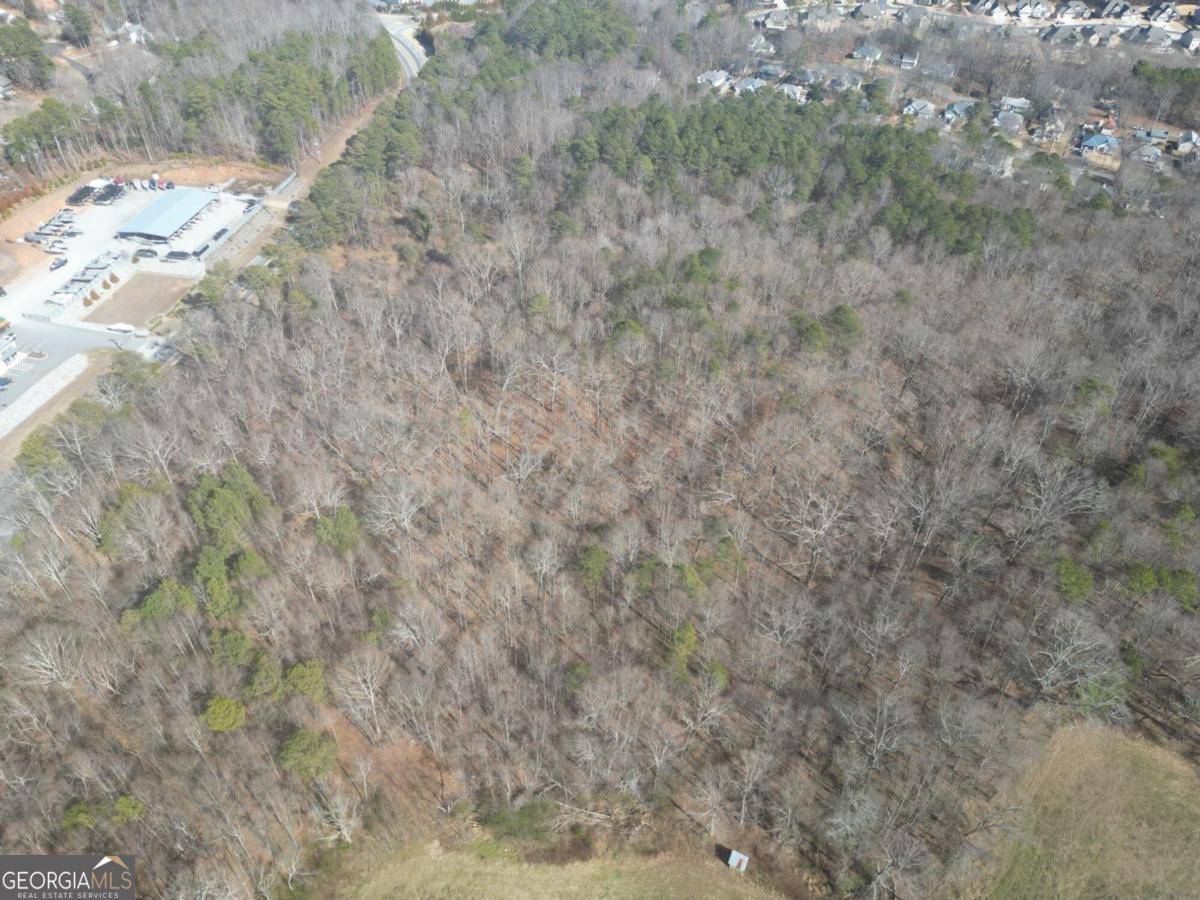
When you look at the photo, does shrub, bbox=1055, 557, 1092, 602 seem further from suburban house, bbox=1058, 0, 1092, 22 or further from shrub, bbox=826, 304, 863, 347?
suburban house, bbox=1058, 0, 1092, 22

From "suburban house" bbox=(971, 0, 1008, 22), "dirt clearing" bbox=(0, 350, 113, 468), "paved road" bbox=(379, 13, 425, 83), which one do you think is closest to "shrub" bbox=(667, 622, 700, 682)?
"dirt clearing" bbox=(0, 350, 113, 468)

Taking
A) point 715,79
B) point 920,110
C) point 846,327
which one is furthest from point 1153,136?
point 846,327

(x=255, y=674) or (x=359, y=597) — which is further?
(x=359, y=597)

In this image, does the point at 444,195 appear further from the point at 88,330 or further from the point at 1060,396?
the point at 1060,396

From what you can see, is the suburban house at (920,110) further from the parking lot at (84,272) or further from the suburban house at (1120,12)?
the parking lot at (84,272)

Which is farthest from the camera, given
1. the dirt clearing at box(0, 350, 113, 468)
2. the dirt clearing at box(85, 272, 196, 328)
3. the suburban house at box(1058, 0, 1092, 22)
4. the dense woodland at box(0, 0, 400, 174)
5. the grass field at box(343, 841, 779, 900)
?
the suburban house at box(1058, 0, 1092, 22)

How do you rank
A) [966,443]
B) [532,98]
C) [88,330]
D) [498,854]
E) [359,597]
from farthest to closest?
[532,98] → [88,330] → [966,443] → [359,597] → [498,854]

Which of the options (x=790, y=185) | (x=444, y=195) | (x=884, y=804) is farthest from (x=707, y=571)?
(x=444, y=195)
